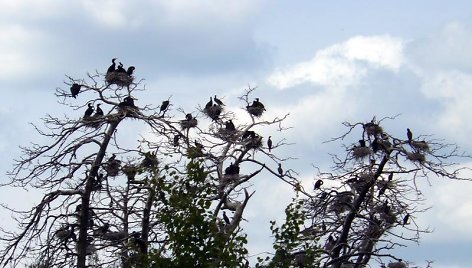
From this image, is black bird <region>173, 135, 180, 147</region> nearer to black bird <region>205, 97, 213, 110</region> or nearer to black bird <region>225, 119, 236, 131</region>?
black bird <region>225, 119, 236, 131</region>

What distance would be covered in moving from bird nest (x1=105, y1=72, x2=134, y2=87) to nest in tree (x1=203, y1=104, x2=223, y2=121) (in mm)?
1904

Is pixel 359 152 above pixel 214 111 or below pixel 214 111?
below

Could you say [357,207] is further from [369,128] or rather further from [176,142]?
[176,142]

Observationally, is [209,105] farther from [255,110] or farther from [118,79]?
[118,79]

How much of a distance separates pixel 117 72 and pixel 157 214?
5544mm

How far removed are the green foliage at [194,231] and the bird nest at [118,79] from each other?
17.1ft

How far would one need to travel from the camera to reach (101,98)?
74.5 feet

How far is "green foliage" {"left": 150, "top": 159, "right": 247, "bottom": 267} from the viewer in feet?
57.0

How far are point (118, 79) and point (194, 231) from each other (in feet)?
20.5

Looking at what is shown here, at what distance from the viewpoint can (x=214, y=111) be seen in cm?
2420

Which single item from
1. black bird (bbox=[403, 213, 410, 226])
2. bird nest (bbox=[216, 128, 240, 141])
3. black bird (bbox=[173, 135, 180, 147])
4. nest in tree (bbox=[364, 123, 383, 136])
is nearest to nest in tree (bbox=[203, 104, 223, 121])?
bird nest (bbox=[216, 128, 240, 141])

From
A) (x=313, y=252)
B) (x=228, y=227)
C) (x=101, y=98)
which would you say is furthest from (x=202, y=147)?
(x=313, y=252)

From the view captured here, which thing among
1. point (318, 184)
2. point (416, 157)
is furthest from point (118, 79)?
point (416, 157)

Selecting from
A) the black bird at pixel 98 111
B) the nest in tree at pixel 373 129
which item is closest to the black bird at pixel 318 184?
the nest in tree at pixel 373 129
